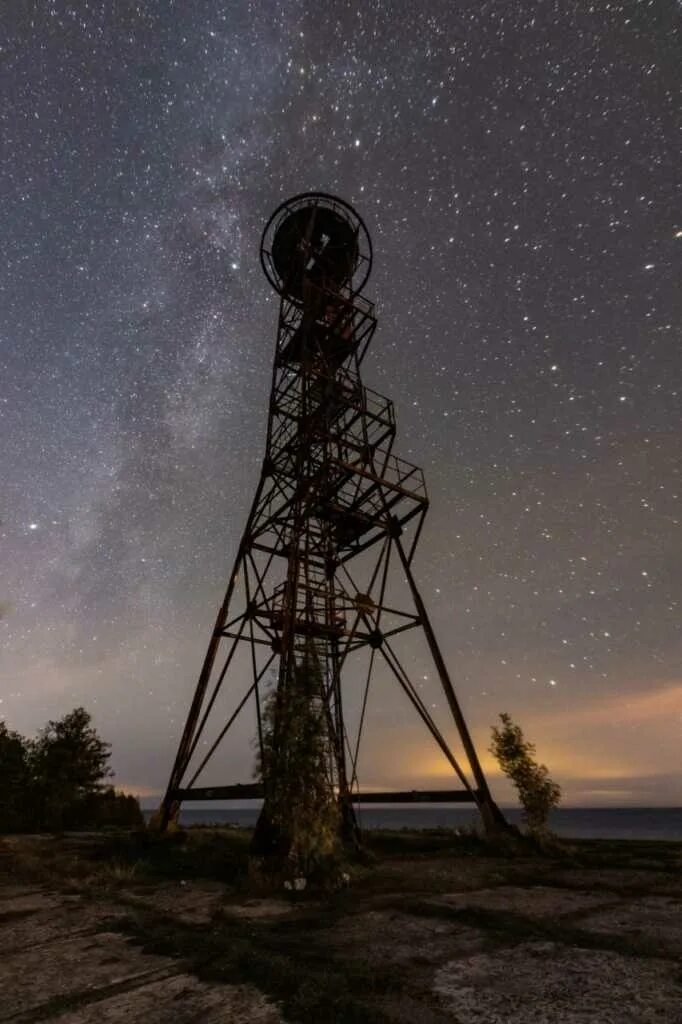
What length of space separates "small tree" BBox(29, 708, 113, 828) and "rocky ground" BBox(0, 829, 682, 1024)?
18.2 meters

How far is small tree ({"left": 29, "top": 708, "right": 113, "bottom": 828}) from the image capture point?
76.5 feet

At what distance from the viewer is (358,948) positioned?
4.31 meters

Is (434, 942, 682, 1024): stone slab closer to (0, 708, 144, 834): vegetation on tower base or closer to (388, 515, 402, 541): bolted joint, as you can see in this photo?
(388, 515, 402, 541): bolted joint

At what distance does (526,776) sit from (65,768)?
2240 cm

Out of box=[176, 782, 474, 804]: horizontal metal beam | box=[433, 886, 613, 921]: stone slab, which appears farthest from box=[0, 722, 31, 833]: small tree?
box=[433, 886, 613, 921]: stone slab

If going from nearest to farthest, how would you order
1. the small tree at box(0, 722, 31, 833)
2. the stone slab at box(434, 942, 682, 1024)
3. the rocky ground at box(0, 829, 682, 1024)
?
the stone slab at box(434, 942, 682, 1024) < the rocky ground at box(0, 829, 682, 1024) < the small tree at box(0, 722, 31, 833)

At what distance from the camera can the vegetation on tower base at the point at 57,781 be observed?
23188 mm

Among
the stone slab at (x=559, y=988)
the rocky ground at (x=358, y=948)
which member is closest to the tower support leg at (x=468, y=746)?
the rocky ground at (x=358, y=948)

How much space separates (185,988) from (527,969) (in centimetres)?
244

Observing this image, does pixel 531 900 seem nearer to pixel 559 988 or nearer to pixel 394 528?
pixel 559 988

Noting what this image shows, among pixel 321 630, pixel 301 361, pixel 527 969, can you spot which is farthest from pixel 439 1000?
pixel 301 361

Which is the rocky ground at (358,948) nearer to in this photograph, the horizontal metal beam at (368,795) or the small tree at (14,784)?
the horizontal metal beam at (368,795)

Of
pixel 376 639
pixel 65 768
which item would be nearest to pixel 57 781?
pixel 65 768

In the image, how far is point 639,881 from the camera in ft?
23.1
